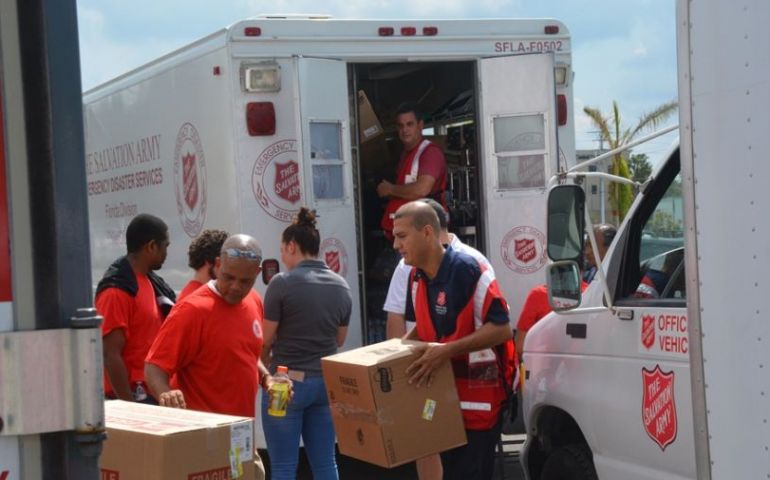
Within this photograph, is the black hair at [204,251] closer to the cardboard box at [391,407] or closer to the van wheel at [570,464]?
the cardboard box at [391,407]

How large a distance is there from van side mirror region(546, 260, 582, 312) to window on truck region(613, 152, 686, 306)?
0.17 meters

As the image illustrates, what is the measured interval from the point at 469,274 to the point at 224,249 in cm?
116

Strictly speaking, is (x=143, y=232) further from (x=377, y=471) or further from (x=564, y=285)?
(x=377, y=471)

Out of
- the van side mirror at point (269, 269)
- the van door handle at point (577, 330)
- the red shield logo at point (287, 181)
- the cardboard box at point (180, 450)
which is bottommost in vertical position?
the cardboard box at point (180, 450)

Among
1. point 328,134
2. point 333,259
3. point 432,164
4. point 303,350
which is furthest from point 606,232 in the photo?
point 303,350

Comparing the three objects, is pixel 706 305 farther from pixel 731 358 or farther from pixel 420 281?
pixel 420 281

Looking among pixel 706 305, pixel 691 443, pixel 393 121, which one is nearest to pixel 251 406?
pixel 691 443

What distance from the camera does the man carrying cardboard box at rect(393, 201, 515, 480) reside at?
518 centimetres

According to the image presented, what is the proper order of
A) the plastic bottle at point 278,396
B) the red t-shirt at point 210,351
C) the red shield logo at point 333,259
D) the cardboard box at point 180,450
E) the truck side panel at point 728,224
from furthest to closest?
the red shield logo at point 333,259
the plastic bottle at point 278,396
the red t-shirt at point 210,351
the cardboard box at point 180,450
the truck side panel at point 728,224

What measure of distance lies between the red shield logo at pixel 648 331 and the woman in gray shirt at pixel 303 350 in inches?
93.8

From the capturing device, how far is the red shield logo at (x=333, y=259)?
752 centimetres

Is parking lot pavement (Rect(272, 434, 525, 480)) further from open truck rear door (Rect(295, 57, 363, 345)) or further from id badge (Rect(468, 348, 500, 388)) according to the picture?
id badge (Rect(468, 348, 500, 388))

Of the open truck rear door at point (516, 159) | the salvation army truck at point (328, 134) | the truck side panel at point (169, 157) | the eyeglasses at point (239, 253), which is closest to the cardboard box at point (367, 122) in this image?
the salvation army truck at point (328, 134)

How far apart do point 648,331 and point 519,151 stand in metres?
3.84
